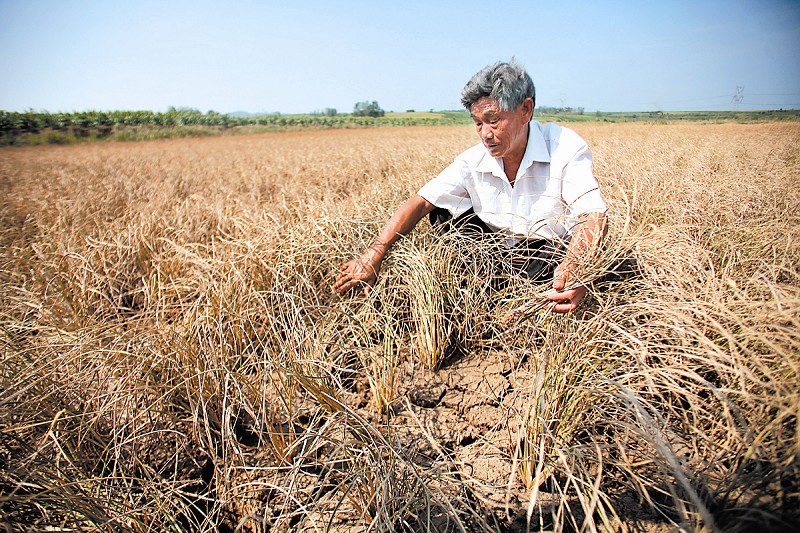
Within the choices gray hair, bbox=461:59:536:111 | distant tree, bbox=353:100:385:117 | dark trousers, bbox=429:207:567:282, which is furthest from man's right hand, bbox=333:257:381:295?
distant tree, bbox=353:100:385:117

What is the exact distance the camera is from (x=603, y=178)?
3.63 meters

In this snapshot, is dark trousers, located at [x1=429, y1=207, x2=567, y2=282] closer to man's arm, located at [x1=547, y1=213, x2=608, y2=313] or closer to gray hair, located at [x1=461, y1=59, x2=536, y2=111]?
man's arm, located at [x1=547, y1=213, x2=608, y2=313]

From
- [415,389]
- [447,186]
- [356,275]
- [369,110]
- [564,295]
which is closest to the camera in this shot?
[564,295]

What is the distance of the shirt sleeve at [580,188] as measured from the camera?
1.64 m

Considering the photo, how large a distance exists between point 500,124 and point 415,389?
1224mm

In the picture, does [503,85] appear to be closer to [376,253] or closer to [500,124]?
[500,124]

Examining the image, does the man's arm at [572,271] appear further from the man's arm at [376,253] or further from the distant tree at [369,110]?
the distant tree at [369,110]

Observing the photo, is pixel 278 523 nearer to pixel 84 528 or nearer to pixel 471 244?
pixel 84 528

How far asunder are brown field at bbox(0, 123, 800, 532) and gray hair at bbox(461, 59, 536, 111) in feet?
2.08

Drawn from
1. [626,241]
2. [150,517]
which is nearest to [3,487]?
[150,517]

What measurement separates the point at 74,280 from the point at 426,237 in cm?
201

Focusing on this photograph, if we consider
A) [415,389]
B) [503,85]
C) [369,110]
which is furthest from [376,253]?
[369,110]

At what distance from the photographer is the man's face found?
1732 millimetres

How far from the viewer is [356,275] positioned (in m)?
1.85
